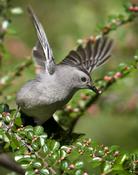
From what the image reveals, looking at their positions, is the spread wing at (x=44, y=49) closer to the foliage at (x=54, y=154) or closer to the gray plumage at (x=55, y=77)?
the gray plumage at (x=55, y=77)

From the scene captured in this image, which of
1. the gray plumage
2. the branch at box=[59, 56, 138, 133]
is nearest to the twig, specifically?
the branch at box=[59, 56, 138, 133]

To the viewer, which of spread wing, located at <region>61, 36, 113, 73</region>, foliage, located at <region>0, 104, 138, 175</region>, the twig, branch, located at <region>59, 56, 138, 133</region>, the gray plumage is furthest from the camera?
spread wing, located at <region>61, 36, 113, 73</region>

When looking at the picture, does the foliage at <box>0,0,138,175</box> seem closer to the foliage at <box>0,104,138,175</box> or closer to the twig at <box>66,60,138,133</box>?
the foliage at <box>0,104,138,175</box>

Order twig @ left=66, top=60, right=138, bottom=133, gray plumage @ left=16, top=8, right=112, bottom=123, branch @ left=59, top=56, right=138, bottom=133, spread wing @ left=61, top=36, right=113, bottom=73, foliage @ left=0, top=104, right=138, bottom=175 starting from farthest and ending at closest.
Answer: spread wing @ left=61, top=36, right=113, bottom=73 → branch @ left=59, top=56, right=138, bottom=133 → twig @ left=66, top=60, right=138, bottom=133 → gray plumage @ left=16, top=8, right=112, bottom=123 → foliage @ left=0, top=104, right=138, bottom=175

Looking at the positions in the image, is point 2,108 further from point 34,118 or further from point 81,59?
point 81,59

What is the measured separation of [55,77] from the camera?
460 cm

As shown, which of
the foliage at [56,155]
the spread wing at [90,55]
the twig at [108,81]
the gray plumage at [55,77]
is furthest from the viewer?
the spread wing at [90,55]

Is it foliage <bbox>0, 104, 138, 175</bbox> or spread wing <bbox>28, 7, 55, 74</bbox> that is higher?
spread wing <bbox>28, 7, 55, 74</bbox>

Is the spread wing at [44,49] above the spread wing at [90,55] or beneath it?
above

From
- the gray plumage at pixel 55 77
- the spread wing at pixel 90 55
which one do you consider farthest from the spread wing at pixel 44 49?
the spread wing at pixel 90 55

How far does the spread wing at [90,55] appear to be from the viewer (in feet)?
16.0

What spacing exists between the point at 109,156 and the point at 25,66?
204 centimetres

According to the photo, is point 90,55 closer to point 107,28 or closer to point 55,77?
point 107,28

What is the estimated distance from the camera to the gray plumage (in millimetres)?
4348
